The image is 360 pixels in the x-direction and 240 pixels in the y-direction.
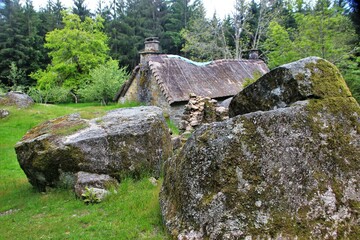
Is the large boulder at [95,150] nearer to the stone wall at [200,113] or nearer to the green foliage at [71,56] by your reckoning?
the stone wall at [200,113]

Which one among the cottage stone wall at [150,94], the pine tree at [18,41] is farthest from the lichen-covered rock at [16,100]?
the pine tree at [18,41]

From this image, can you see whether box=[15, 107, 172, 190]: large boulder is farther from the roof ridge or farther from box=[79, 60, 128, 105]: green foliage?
box=[79, 60, 128, 105]: green foliage

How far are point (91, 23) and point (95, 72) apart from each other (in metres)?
9.39

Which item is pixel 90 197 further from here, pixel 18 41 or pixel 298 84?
pixel 18 41

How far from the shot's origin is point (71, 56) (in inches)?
1380

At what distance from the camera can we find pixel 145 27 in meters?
53.3

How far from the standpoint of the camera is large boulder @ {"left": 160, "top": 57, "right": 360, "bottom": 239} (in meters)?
3.51

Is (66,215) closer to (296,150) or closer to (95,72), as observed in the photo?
(296,150)

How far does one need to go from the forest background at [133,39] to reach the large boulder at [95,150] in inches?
355

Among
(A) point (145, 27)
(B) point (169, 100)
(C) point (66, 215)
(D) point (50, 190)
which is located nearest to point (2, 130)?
(B) point (169, 100)

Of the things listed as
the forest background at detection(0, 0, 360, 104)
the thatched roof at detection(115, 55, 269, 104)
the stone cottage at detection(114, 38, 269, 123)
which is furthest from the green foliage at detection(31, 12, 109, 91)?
the stone cottage at detection(114, 38, 269, 123)

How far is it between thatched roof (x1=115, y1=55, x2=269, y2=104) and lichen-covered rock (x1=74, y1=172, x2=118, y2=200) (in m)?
11.6

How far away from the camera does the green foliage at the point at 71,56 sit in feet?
112

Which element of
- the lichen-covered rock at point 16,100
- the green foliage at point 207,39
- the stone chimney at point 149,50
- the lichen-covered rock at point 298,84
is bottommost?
the lichen-covered rock at point 16,100
